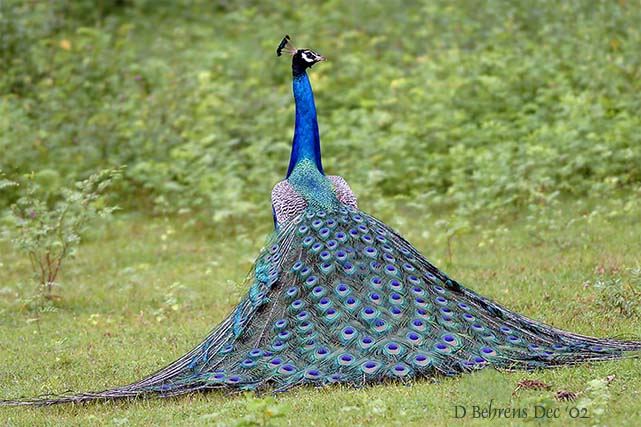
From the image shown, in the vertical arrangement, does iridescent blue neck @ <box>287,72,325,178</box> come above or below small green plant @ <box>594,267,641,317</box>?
above

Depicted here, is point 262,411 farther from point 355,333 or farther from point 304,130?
point 304,130

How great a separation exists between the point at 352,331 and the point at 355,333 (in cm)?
2

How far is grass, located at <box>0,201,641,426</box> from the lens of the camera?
6391 millimetres

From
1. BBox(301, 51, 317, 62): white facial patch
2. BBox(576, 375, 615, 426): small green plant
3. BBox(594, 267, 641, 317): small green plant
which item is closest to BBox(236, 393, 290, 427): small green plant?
BBox(576, 375, 615, 426): small green plant

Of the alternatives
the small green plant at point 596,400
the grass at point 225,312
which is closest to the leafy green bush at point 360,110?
the grass at point 225,312

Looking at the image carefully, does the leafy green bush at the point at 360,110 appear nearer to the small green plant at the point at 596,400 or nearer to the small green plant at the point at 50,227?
the small green plant at the point at 50,227

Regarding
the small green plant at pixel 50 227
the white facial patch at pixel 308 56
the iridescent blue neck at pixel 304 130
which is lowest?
the small green plant at pixel 50 227

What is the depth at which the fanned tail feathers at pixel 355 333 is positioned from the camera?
266 inches

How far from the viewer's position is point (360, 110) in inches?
587

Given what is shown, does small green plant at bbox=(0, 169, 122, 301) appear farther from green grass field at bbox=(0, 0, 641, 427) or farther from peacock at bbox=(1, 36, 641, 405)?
peacock at bbox=(1, 36, 641, 405)

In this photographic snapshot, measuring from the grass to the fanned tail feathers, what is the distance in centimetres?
12

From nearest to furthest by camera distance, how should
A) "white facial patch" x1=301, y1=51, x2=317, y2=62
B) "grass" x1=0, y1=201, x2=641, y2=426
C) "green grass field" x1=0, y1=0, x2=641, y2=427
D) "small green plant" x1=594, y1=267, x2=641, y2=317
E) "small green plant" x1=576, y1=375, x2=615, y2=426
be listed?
"small green plant" x1=576, y1=375, x2=615, y2=426
"grass" x1=0, y1=201, x2=641, y2=426
"green grass field" x1=0, y1=0, x2=641, y2=427
"small green plant" x1=594, y1=267, x2=641, y2=317
"white facial patch" x1=301, y1=51, x2=317, y2=62

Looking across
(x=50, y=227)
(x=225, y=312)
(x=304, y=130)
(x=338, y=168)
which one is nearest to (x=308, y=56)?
(x=304, y=130)

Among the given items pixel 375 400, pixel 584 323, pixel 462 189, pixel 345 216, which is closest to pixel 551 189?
pixel 462 189
